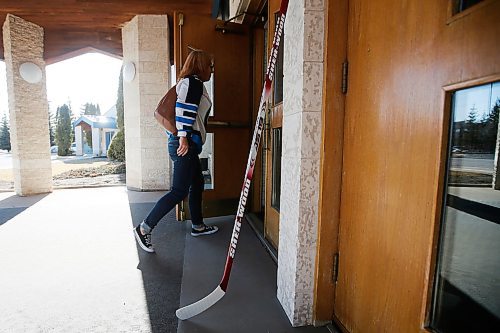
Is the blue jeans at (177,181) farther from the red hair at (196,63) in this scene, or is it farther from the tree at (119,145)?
the tree at (119,145)

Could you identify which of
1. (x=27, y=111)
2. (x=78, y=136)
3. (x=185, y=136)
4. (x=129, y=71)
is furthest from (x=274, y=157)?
(x=78, y=136)

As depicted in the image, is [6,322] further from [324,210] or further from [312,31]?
[312,31]

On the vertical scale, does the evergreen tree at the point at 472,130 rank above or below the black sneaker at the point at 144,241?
above

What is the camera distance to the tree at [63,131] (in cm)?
1482

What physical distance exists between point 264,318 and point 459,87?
124 cm

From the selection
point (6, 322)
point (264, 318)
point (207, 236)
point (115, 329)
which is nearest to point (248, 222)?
point (207, 236)

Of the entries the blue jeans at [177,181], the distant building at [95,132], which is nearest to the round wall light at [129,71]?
the blue jeans at [177,181]

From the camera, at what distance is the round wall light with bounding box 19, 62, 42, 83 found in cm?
432

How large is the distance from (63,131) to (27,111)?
39.9ft

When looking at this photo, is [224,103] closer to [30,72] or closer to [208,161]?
[208,161]

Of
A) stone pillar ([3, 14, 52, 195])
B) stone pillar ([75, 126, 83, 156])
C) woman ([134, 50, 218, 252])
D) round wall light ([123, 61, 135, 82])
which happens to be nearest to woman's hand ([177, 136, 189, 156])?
woman ([134, 50, 218, 252])

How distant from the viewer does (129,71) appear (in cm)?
454

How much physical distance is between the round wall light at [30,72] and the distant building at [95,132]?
1225 centimetres

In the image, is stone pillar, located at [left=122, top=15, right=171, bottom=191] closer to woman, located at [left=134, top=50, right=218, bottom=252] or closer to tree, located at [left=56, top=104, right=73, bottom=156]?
woman, located at [left=134, top=50, right=218, bottom=252]
